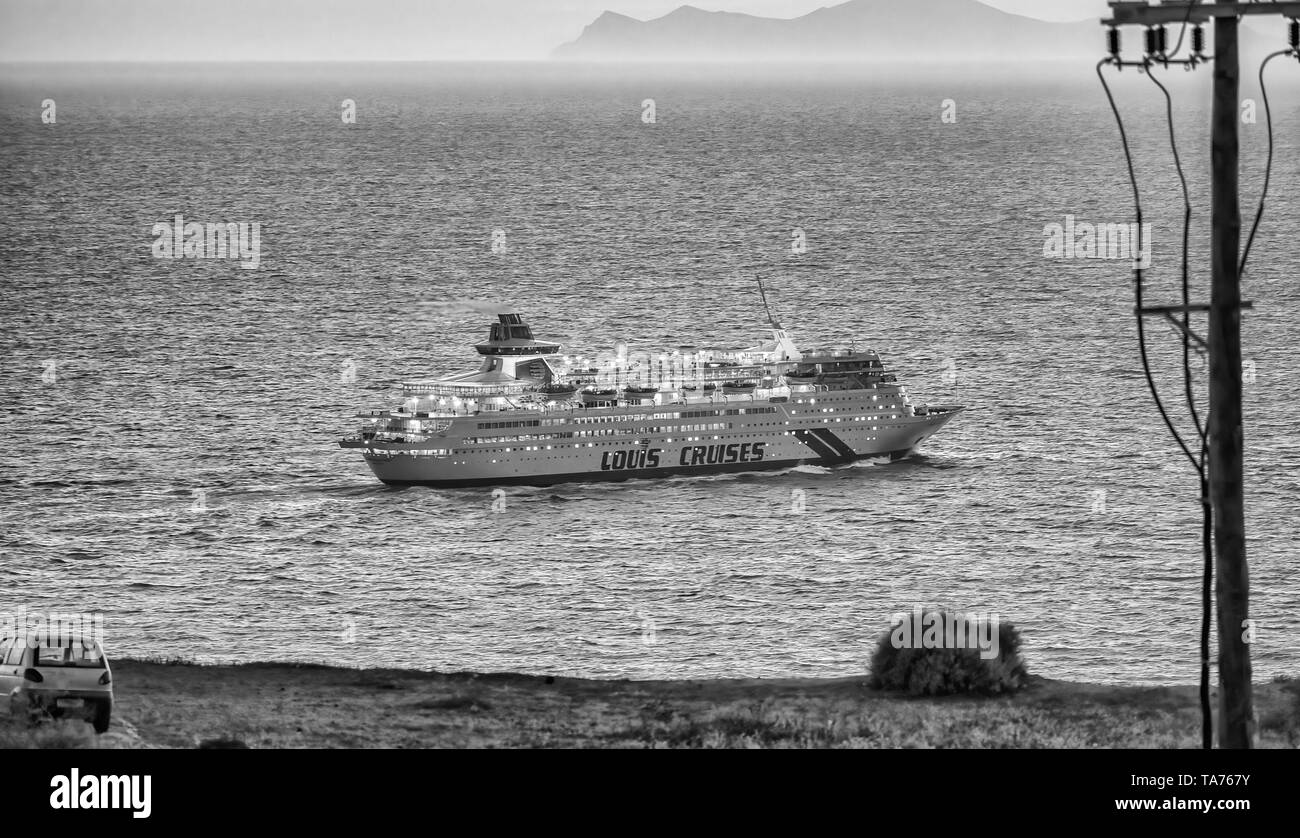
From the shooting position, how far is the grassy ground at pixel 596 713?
33531mm

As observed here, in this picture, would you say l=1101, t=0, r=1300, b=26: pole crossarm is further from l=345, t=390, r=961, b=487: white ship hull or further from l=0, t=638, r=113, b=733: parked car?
l=345, t=390, r=961, b=487: white ship hull

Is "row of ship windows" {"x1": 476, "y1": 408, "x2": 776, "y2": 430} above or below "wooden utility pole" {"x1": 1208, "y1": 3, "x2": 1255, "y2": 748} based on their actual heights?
below

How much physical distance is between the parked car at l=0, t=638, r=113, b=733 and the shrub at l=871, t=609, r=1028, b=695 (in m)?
15.6

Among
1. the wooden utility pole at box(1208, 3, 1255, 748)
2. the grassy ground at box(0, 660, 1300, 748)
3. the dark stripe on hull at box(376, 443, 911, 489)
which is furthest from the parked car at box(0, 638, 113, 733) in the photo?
the dark stripe on hull at box(376, 443, 911, 489)

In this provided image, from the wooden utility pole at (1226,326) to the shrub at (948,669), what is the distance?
14.8 metres

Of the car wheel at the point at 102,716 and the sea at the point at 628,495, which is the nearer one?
the car wheel at the point at 102,716

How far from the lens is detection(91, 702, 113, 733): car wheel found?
3241 cm

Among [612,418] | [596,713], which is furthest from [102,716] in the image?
[612,418]

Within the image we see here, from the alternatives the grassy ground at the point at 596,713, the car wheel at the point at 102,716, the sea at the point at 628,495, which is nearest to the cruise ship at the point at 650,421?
the sea at the point at 628,495

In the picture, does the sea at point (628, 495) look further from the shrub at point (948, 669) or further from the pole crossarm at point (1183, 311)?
the shrub at point (948, 669)

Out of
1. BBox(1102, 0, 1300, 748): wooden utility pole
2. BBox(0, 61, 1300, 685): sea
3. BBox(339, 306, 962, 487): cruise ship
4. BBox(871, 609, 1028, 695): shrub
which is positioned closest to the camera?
BBox(1102, 0, 1300, 748): wooden utility pole

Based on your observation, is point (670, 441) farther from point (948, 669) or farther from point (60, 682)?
point (60, 682)

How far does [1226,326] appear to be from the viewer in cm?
2419

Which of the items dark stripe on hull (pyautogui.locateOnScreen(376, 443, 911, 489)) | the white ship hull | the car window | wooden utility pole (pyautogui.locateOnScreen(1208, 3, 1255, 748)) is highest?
wooden utility pole (pyautogui.locateOnScreen(1208, 3, 1255, 748))
